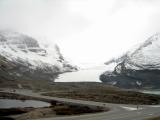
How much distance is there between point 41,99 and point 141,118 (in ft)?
279

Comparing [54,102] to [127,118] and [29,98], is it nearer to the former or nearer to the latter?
[29,98]

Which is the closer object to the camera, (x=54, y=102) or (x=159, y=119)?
(x=159, y=119)

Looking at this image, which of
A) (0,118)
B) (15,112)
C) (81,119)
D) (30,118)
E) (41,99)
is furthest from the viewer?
(41,99)

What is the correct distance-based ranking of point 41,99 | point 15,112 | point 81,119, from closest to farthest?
point 81,119 → point 15,112 → point 41,99

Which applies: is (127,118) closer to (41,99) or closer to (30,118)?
(30,118)

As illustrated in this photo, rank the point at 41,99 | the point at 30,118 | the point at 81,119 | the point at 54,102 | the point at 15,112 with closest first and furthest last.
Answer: the point at 81,119 → the point at 30,118 → the point at 15,112 → the point at 54,102 → the point at 41,99

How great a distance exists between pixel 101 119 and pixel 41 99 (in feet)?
287

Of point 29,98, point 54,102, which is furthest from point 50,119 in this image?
point 29,98

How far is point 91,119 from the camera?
2995 inches

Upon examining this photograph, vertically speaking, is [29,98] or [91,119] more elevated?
[29,98]

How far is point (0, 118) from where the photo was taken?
88812 mm

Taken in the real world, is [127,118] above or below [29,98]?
below

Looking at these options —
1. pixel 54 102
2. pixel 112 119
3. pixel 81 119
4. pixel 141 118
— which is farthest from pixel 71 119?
pixel 54 102

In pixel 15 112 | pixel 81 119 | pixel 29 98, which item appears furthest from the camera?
pixel 29 98
